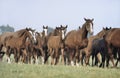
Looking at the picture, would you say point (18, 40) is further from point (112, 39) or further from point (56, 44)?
point (112, 39)

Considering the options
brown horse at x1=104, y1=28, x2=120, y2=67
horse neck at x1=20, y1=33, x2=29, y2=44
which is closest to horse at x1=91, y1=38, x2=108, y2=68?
brown horse at x1=104, y1=28, x2=120, y2=67

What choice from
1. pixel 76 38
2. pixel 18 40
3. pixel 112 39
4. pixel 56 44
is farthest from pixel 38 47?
pixel 112 39

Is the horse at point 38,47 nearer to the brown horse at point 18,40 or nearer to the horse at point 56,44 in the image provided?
the horse at point 56,44

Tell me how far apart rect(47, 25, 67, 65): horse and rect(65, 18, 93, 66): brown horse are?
43cm

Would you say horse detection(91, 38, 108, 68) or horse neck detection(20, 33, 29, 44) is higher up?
horse neck detection(20, 33, 29, 44)

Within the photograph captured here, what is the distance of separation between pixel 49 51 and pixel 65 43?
2136 mm

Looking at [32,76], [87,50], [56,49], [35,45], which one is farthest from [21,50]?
[32,76]

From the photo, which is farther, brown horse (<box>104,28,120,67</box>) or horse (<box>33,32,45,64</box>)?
horse (<box>33,32,45,64</box>)

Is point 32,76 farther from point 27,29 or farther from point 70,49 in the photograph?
point 27,29

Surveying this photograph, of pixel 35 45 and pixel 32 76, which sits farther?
pixel 35 45

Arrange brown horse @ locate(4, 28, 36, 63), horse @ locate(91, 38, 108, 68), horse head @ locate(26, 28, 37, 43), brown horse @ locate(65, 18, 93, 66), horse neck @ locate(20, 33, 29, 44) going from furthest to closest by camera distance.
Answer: horse neck @ locate(20, 33, 29, 44), brown horse @ locate(4, 28, 36, 63), horse head @ locate(26, 28, 37, 43), horse @ locate(91, 38, 108, 68), brown horse @ locate(65, 18, 93, 66)

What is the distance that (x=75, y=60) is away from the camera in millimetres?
21844

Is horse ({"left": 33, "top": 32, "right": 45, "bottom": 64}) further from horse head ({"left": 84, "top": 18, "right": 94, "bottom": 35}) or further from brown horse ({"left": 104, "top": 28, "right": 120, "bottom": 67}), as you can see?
brown horse ({"left": 104, "top": 28, "right": 120, "bottom": 67})

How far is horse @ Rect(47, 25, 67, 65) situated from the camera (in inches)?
847
